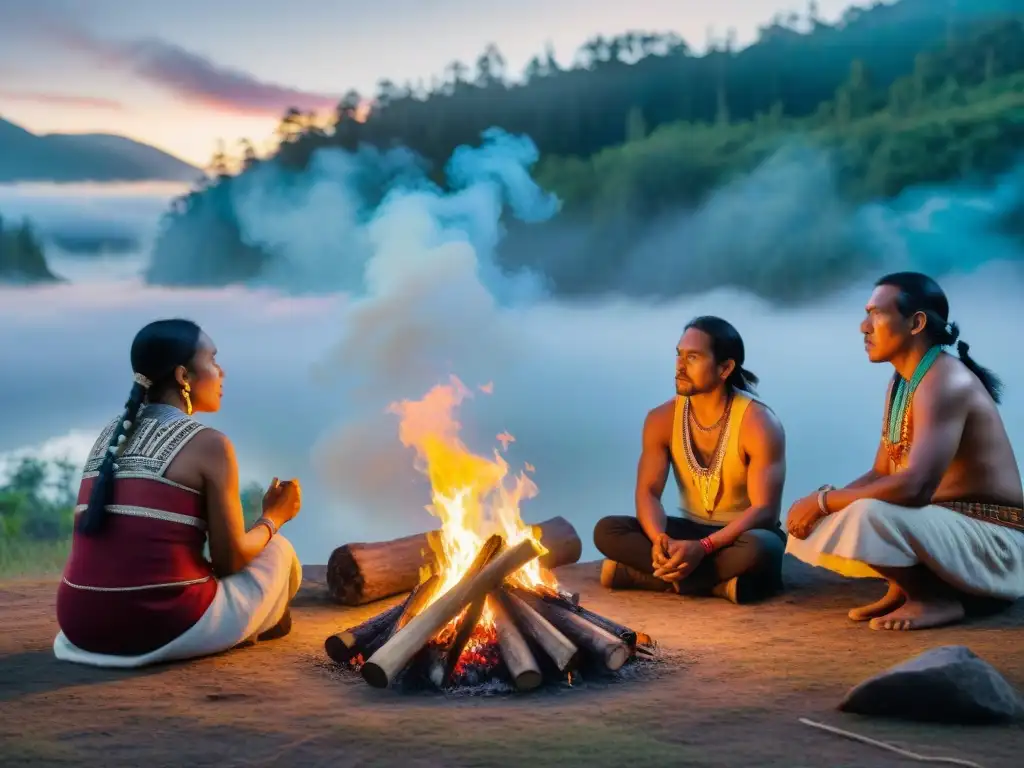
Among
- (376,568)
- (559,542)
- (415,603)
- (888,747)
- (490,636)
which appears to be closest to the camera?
(888,747)

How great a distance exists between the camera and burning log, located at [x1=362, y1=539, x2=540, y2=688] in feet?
15.3

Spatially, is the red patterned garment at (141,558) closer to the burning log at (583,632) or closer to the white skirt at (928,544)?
the burning log at (583,632)

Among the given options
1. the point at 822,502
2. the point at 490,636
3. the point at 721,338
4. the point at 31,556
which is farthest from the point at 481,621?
the point at 31,556

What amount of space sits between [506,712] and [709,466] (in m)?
2.56

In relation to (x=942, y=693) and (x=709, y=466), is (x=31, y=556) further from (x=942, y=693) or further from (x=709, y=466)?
(x=942, y=693)

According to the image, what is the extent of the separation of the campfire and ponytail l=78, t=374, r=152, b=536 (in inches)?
40.2

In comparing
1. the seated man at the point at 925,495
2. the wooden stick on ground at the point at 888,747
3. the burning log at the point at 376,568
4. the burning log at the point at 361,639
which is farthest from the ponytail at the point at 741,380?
the wooden stick on ground at the point at 888,747

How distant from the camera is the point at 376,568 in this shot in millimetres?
6613

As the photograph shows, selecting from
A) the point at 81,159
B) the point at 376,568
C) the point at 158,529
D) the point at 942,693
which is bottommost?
the point at 942,693

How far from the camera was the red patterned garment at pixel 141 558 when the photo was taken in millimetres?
4930

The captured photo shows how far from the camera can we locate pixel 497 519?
19.3ft

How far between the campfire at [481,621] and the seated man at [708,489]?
89 centimetres

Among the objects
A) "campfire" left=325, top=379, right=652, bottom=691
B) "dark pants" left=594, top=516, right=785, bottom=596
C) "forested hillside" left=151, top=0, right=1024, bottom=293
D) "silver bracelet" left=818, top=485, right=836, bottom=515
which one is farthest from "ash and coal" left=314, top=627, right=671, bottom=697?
"forested hillside" left=151, top=0, right=1024, bottom=293

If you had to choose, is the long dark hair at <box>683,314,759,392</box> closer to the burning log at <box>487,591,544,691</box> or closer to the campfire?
the campfire
